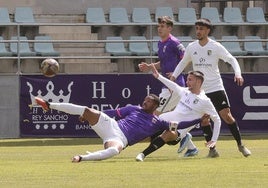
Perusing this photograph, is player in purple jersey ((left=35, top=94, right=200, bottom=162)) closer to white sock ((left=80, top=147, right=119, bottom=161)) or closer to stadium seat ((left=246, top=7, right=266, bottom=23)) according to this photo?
white sock ((left=80, top=147, right=119, bottom=161))

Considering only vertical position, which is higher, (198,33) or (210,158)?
(198,33)

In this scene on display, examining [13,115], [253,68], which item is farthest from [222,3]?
[13,115]

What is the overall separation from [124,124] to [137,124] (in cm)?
19

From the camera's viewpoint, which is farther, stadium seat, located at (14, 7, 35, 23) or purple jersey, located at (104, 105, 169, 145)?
stadium seat, located at (14, 7, 35, 23)

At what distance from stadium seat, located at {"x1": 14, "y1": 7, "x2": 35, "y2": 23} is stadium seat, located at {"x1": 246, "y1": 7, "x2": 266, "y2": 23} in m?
6.66

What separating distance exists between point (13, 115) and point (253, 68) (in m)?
7.02

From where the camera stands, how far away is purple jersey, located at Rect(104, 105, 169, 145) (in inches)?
594

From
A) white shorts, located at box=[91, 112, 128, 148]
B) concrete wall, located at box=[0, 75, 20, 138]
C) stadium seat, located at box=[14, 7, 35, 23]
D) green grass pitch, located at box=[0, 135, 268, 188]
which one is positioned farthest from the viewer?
stadium seat, located at box=[14, 7, 35, 23]

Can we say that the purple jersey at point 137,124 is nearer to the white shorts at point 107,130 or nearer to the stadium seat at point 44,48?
the white shorts at point 107,130

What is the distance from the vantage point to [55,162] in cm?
1504

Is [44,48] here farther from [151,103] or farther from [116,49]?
[151,103]

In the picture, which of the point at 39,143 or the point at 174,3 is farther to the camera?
the point at 174,3

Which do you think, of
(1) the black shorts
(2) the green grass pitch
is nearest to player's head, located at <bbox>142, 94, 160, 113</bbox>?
(2) the green grass pitch

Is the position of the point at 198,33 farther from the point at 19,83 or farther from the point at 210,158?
the point at 19,83
